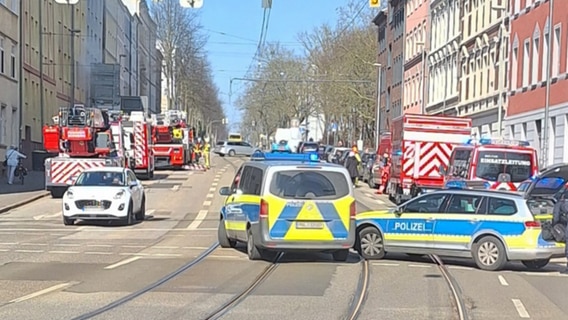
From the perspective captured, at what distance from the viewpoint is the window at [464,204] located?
16984 mm

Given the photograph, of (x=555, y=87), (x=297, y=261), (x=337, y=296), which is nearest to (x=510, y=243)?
(x=297, y=261)

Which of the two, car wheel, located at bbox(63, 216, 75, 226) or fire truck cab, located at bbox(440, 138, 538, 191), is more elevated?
fire truck cab, located at bbox(440, 138, 538, 191)

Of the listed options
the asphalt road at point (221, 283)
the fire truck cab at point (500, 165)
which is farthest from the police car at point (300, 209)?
the fire truck cab at point (500, 165)

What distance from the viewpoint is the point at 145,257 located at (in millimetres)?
17156

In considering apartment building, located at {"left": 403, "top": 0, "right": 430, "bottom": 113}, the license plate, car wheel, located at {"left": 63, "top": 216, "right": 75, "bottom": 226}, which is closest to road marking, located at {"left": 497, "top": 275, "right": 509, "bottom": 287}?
the license plate

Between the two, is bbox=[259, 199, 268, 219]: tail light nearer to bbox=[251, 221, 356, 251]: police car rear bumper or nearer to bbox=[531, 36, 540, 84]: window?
bbox=[251, 221, 356, 251]: police car rear bumper

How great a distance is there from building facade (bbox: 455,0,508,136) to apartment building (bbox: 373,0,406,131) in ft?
77.6

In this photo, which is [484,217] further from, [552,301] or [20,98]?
[20,98]

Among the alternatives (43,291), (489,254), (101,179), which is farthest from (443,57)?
(43,291)

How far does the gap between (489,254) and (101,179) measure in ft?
40.0

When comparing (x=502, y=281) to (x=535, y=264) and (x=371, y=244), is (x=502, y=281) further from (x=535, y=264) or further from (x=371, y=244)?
(x=371, y=244)

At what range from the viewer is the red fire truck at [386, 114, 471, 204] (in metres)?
32.4

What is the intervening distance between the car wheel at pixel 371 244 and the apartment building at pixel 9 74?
32230 millimetres

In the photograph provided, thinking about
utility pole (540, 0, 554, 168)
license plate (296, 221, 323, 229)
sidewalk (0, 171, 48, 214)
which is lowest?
sidewalk (0, 171, 48, 214)
